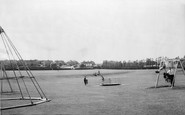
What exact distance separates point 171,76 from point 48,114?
20.2m

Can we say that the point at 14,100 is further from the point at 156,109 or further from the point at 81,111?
the point at 156,109

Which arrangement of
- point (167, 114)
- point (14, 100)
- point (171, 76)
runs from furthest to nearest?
point (171, 76) → point (14, 100) → point (167, 114)

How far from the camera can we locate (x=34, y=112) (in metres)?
14.5

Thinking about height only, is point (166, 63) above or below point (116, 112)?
above

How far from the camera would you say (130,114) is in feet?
44.8

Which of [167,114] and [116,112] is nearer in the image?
[167,114]

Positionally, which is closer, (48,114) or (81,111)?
(48,114)

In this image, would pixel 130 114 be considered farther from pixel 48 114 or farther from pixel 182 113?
pixel 48 114

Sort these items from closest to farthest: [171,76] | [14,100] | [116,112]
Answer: [116,112] → [14,100] → [171,76]

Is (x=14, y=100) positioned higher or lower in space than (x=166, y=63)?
lower

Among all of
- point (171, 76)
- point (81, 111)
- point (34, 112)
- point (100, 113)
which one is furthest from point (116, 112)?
point (171, 76)

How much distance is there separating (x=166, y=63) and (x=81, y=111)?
729 inches

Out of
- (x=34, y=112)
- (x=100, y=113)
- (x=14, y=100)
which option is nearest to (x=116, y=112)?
(x=100, y=113)

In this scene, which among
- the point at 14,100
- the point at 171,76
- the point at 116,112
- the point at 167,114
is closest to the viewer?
the point at 167,114
